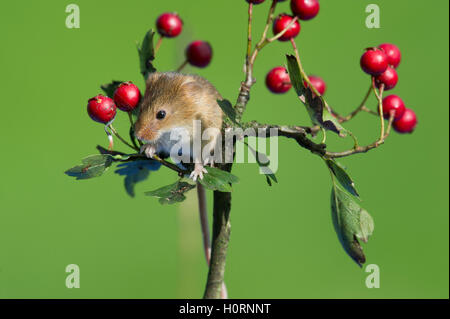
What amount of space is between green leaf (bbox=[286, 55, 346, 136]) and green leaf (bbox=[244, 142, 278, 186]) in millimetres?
149

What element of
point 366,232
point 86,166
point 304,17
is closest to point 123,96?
point 86,166

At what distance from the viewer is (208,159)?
119cm

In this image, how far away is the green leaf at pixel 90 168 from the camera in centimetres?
105

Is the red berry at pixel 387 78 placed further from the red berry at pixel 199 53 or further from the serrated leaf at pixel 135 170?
the serrated leaf at pixel 135 170

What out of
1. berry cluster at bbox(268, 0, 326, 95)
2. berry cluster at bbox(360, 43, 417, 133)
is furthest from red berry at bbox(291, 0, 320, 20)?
berry cluster at bbox(360, 43, 417, 133)

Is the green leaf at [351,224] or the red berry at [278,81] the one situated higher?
the red berry at [278,81]

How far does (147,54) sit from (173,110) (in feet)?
0.72

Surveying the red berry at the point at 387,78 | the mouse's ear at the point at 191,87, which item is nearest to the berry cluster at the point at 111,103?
the mouse's ear at the point at 191,87

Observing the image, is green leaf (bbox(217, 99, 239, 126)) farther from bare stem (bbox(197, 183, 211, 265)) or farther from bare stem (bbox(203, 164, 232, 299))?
bare stem (bbox(197, 183, 211, 265))

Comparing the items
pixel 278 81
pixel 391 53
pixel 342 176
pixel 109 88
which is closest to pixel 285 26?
pixel 278 81

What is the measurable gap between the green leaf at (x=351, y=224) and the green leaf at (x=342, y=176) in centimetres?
2

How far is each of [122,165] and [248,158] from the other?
1.27 ft

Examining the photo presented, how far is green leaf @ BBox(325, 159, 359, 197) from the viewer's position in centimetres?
105
